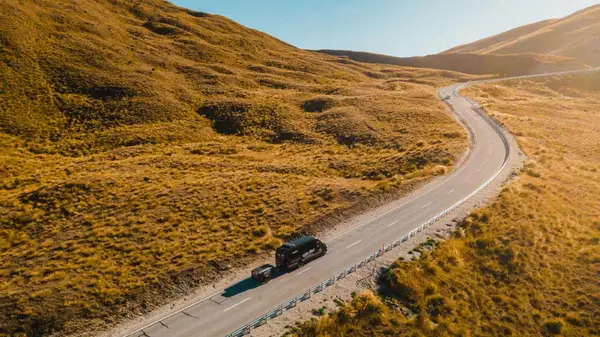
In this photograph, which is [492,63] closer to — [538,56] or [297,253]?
[538,56]

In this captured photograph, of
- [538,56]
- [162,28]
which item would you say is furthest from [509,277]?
[538,56]

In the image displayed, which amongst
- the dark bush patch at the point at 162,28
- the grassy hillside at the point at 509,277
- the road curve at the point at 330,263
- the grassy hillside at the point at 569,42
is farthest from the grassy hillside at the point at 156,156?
the grassy hillside at the point at 569,42

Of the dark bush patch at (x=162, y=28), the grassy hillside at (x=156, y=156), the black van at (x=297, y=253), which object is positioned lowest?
the black van at (x=297, y=253)

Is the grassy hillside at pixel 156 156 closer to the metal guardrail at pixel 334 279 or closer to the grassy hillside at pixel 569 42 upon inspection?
the metal guardrail at pixel 334 279

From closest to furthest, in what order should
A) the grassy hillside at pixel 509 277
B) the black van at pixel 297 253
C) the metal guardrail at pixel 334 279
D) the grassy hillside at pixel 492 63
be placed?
the metal guardrail at pixel 334 279 < the grassy hillside at pixel 509 277 < the black van at pixel 297 253 < the grassy hillside at pixel 492 63

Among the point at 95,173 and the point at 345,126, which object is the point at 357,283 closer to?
the point at 95,173

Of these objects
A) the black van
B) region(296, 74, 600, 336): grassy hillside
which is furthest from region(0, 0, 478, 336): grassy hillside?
region(296, 74, 600, 336): grassy hillside

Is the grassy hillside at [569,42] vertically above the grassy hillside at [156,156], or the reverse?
the grassy hillside at [569,42]

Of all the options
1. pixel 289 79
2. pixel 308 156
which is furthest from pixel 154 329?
pixel 289 79
